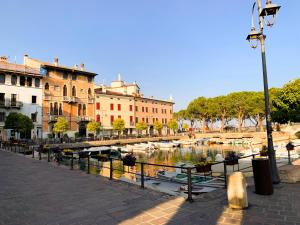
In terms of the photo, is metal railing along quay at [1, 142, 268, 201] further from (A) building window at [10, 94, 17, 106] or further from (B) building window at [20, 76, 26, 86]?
(B) building window at [20, 76, 26, 86]

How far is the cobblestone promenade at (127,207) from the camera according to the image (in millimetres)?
5215

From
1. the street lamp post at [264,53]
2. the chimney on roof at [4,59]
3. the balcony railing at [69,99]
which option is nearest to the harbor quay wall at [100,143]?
the balcony railing at [69,99]

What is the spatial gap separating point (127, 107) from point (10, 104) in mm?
27525

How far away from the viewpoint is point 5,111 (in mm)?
38844

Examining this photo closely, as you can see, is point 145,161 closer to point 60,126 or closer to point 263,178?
point 60,126

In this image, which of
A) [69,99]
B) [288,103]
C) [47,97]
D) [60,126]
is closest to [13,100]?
[47,97]

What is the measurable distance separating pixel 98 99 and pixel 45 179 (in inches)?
1741

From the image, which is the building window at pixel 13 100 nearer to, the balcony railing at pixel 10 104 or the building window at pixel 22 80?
the balcony railing at pixel 10 104

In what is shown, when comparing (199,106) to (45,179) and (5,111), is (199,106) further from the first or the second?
(45,179)

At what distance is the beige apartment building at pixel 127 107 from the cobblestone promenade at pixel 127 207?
151 feet

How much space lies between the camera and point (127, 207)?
6227 mm

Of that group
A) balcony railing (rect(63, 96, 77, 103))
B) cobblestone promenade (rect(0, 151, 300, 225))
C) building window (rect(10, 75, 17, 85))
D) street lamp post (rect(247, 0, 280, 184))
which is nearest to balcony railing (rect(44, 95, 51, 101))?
balcony railing (rect(63, 96, 77, 103))

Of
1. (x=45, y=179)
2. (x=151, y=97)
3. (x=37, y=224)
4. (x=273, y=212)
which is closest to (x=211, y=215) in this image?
(x=273, y=212)

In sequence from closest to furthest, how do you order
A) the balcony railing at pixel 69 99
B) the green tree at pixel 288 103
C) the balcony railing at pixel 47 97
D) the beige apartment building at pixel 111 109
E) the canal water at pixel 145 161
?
1. the canal water at pixel 145 161
2. the green tree at pixel 288 103
3. the balcony railing at pixel 47 97
4. the balcony railing at pixel 69 99
5. the beige apartment building at pixel 111 109
